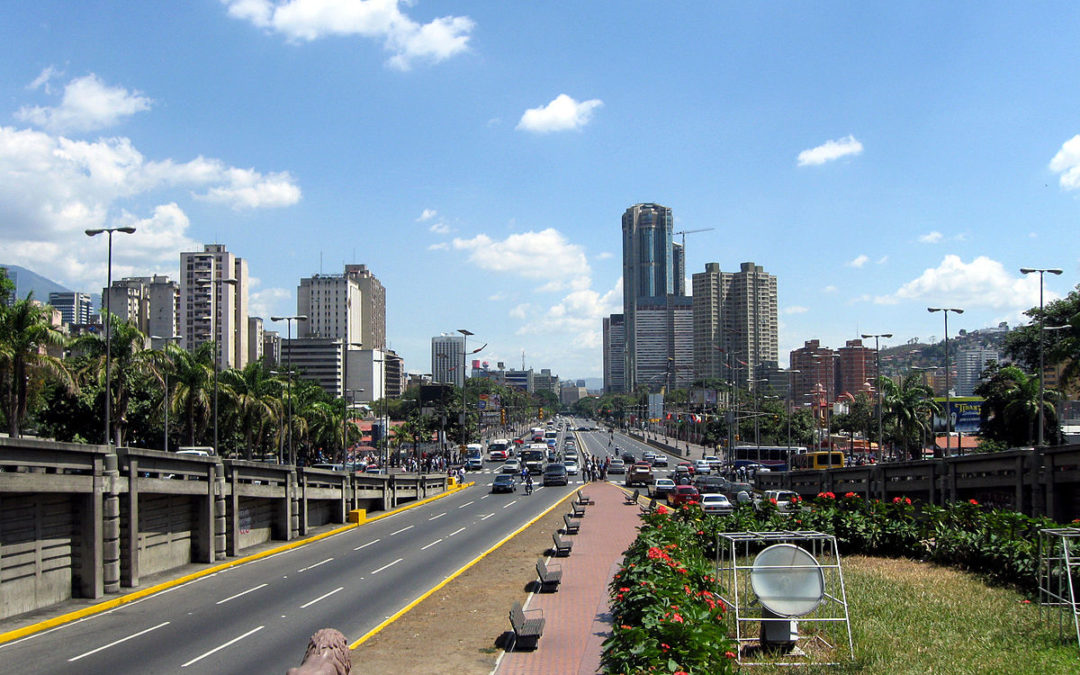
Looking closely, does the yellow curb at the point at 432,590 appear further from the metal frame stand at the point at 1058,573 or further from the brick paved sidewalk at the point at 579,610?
the metal frame stand at the point at 1058,573

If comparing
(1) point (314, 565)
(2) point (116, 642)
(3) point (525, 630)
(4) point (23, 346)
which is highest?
(4) point (23, 346)

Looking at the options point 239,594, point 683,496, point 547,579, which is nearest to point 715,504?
point 683,496

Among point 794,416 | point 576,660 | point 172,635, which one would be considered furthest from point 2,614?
point 794,416

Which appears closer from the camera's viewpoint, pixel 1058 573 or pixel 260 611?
pixel 1058 573

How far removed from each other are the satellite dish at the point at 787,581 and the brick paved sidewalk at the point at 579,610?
2.35 m

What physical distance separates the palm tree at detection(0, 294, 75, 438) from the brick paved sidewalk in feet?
65.8

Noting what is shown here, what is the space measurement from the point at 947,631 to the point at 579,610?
803 centimetres

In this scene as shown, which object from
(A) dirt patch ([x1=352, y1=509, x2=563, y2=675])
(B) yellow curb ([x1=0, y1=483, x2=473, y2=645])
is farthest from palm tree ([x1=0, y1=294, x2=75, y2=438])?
(A) dirt patch ([x1=352, y1=509, x2=563, y2=675])

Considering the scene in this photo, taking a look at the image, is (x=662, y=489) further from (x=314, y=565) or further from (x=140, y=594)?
(x=140, y=594)

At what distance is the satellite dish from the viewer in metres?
11.6

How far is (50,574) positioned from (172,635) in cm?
475

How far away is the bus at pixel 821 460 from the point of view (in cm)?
6266

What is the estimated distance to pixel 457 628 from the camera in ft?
60.1

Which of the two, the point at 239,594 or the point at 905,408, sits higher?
the point at 905,408
